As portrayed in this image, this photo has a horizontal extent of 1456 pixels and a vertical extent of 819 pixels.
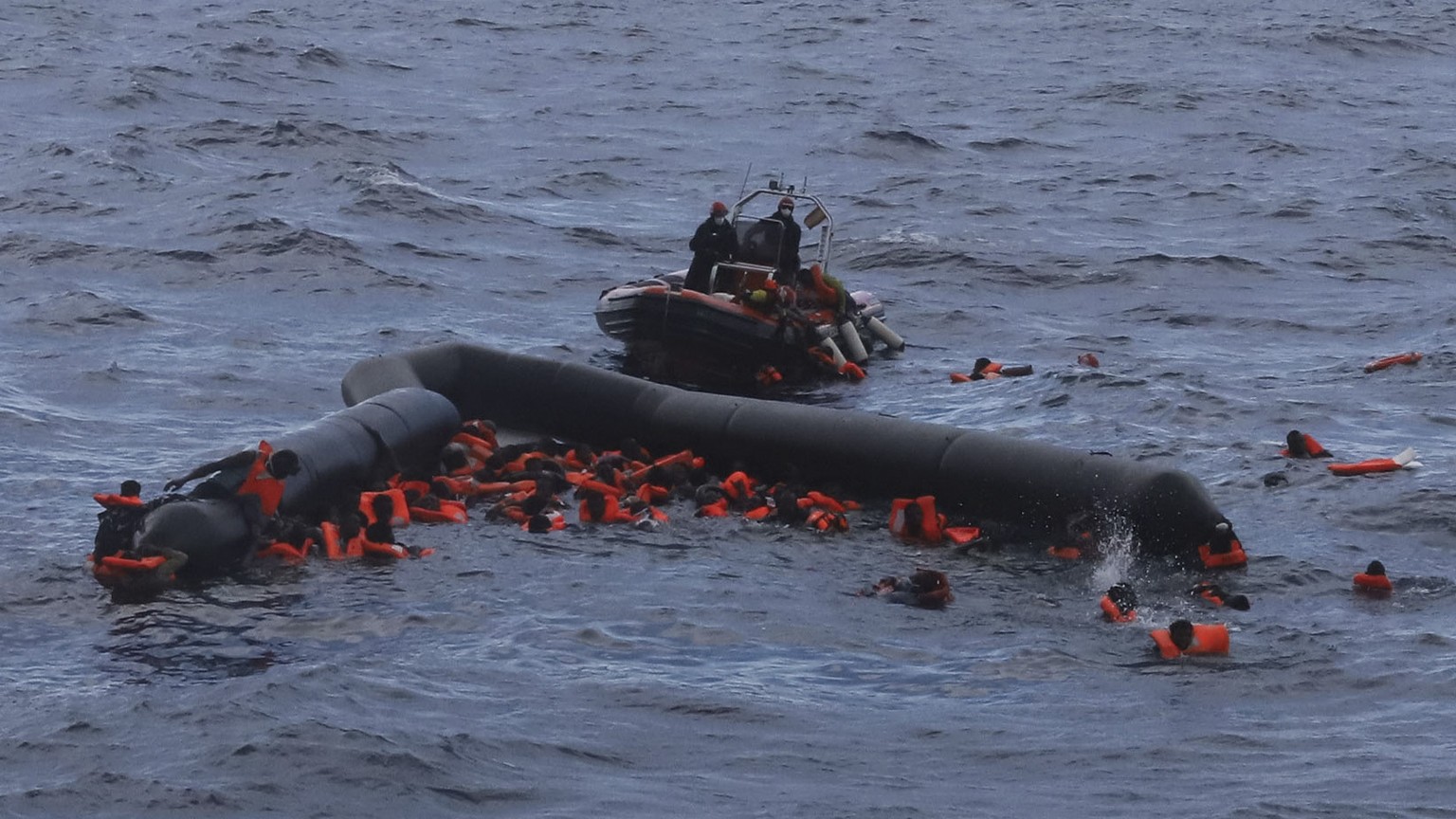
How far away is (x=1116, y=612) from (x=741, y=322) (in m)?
8.73

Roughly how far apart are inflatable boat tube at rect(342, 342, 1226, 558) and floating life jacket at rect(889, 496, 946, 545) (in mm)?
438

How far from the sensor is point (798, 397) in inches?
821

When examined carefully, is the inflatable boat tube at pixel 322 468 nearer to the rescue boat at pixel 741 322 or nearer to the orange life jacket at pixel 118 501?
the orange life jacket at pixel 118 501

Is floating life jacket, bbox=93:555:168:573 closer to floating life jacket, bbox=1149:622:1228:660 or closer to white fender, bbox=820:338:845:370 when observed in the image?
floating life jacket, bbox=1149:622:1228:660

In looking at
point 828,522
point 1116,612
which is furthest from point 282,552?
point 1116,612

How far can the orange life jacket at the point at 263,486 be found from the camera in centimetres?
1395

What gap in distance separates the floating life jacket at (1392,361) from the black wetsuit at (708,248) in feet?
24.6

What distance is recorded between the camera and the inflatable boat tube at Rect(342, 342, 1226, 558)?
14.5 meters

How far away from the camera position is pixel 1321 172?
36906 mm

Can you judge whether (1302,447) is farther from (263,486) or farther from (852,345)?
(263,486)

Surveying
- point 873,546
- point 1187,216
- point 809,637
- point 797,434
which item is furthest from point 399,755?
point 1187,216

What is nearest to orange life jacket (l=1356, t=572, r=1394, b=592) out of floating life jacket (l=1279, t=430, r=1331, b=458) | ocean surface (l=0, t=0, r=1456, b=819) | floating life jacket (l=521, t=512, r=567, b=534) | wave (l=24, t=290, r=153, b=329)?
ocean surface (l=0, t=0, r=1456, b=819)

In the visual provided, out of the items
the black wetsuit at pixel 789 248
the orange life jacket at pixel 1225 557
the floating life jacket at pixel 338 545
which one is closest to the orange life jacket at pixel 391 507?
the floating life jacket at pixel 338 545

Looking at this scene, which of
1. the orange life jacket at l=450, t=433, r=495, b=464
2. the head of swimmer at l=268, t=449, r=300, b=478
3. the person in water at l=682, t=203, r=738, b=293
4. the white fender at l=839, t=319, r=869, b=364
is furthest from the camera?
the white fender at l=839, t=319, r=869, b=364
